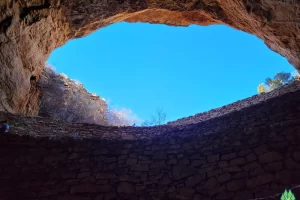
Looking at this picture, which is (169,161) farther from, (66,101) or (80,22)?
(66,101)

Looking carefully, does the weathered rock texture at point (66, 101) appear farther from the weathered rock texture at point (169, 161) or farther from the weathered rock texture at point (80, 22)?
the weathered rock texture at point (169, 161)

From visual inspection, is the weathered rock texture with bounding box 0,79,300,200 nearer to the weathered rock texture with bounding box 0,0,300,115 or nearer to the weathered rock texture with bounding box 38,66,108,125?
the weathered rock texture with bounding box 0,0,300,115

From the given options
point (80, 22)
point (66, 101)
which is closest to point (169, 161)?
point (80, 22)

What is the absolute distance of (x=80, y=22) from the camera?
10.7 m

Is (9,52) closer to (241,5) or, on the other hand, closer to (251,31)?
(241,5)

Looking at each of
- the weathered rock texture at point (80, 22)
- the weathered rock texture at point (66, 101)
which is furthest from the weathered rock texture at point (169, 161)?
the weathered rock texture at point (66, 101)

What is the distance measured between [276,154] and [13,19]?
7217 mm

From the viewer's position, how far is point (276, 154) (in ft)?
17.2

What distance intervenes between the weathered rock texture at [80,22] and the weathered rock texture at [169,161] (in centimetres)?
264

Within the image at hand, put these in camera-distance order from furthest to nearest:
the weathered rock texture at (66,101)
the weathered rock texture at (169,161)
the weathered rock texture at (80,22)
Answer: the weathered rock texture at (66,101) < the weathered rock texture at (80,22) < the weathered rock texture at (169,161)

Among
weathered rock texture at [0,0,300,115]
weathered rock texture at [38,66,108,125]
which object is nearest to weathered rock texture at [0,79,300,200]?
weathered rock texture at [0,0,300,115]

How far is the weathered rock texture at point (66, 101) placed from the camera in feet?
54.4

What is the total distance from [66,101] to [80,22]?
751 cm

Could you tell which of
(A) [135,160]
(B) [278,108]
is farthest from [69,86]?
(B) [278,108]
